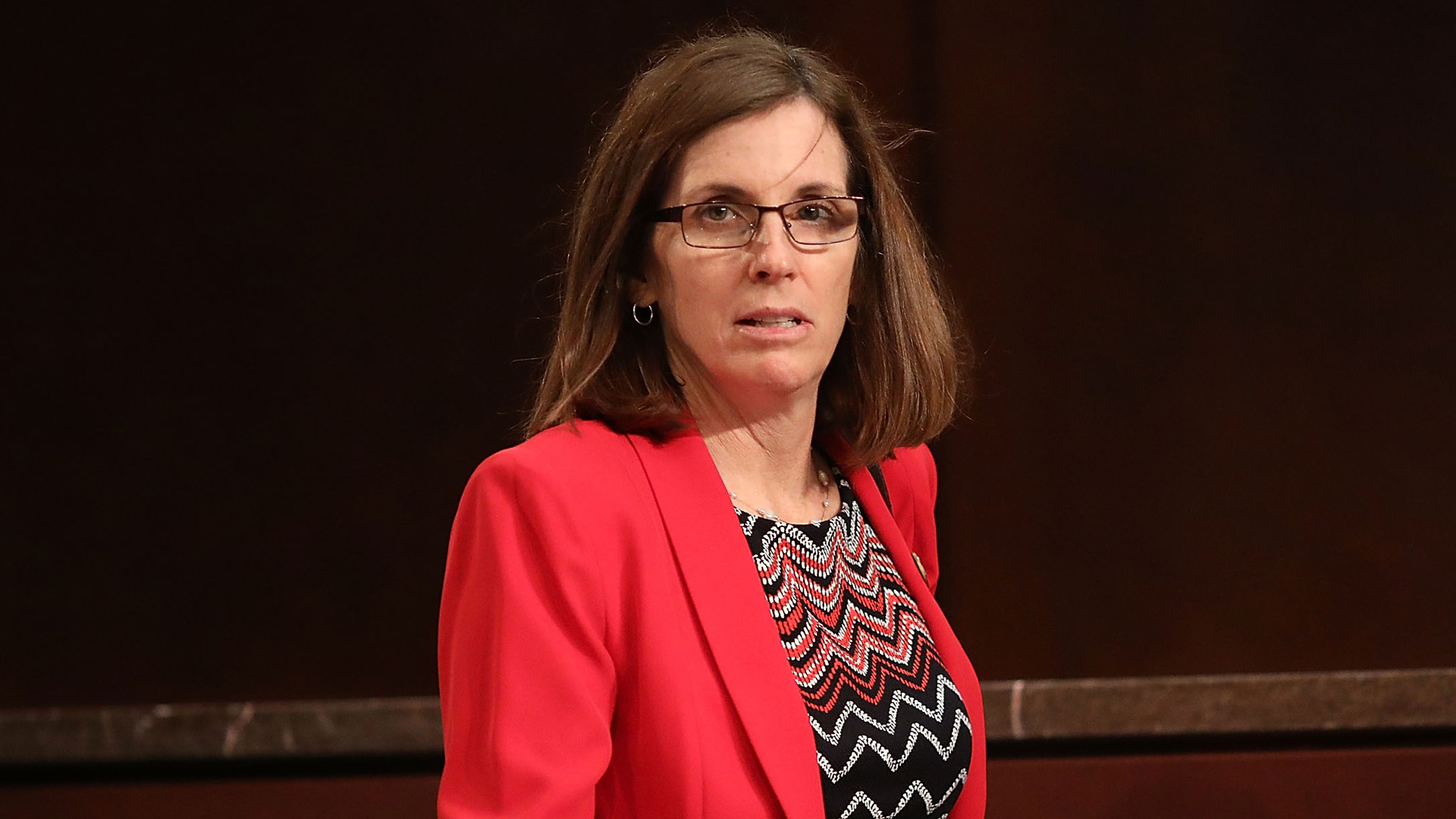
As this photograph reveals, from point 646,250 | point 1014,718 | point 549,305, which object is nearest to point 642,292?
point 646,250

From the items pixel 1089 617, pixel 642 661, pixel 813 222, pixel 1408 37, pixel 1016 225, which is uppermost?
pixel 1408 37

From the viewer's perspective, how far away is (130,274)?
2.56 metres

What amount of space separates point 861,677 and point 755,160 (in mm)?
526

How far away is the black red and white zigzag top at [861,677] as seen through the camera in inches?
48.2

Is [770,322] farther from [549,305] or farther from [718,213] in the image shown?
[549,305]

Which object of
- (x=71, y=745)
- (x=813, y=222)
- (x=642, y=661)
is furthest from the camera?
(x=71, y=745)

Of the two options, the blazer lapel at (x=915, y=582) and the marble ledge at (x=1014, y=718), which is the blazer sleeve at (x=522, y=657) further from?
the marble ledge at (x=1014, y=718)

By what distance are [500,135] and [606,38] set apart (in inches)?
11.3

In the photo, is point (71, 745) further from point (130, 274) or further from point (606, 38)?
point (606, 38)

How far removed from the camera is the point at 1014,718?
8.41ft

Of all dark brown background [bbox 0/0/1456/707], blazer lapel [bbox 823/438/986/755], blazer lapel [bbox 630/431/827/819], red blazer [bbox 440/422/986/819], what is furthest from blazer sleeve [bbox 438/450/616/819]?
dark brown background [bbox 0/0/1456/707]

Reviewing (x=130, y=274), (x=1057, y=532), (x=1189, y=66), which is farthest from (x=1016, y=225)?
(x=130, y=274)

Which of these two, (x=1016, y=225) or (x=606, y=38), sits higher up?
(x=606, y=38)

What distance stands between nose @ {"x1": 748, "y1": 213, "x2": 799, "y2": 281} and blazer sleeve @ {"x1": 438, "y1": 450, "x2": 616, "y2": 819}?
32 centimetres
